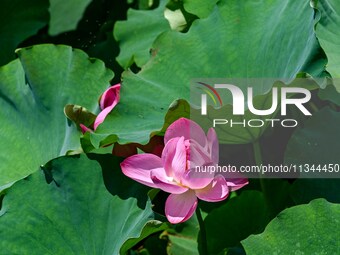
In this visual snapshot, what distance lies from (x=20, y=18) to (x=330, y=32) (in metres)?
1.17

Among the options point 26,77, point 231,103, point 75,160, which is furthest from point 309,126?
point 26,77

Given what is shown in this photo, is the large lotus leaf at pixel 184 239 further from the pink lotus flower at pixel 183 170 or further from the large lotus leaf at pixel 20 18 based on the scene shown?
the large lotus leaf at pixel 20 18

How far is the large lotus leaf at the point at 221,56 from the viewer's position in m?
1.69

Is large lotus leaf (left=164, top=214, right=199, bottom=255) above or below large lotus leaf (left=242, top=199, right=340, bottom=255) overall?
below

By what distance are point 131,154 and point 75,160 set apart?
116 mm

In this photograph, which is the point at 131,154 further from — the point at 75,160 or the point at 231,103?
the point at 231,103

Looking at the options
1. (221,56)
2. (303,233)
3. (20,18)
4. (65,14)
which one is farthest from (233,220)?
(65,14)

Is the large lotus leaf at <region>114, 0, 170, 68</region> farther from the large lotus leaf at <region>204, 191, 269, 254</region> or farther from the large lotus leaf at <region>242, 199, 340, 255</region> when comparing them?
the large lotus leaf at <region>242, 199, 340, 255</region>

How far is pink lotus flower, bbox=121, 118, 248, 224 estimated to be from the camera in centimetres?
156

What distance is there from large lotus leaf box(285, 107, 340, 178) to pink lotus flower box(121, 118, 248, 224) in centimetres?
30

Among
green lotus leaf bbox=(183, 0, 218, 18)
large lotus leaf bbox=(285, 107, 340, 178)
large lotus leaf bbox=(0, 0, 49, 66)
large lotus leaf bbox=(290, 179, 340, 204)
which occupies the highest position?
green lotus leaf bbox=(183, 0, 218, 18)

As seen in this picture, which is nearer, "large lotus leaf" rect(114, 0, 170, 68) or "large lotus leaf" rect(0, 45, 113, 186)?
"large lotus leaf" rect(0, 45, 113, 186)

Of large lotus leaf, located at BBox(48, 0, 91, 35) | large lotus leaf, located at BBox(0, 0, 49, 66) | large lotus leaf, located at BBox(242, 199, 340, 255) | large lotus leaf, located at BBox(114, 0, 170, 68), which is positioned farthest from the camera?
large lotus leaf, located at BBox(48, 0, 91, 35)

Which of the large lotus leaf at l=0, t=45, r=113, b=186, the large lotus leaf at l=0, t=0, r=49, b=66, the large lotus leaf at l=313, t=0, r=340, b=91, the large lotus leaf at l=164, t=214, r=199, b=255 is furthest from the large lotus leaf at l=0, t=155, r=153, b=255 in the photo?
the large lotus leaf at l=0, t=0, r=49, b=66
